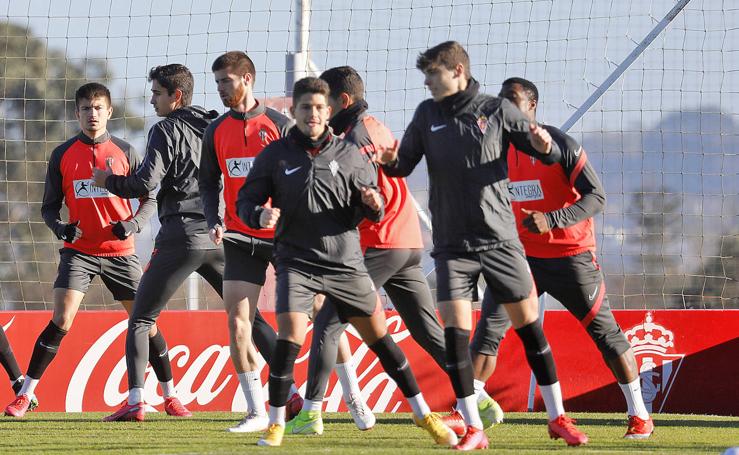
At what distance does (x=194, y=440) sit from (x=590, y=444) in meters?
2.29

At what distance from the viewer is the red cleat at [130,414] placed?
8930 millimetres

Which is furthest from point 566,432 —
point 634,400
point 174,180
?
point 174,180

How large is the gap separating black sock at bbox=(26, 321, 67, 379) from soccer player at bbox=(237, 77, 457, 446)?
284 cm

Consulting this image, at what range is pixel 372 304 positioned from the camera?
7004 mm

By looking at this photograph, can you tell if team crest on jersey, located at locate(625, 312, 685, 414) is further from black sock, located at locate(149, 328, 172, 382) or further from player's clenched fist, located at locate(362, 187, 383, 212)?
player's clenched fist, located at locate(362, 187, 383, 212)

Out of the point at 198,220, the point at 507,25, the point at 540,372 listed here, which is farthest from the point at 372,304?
the point at 507,25

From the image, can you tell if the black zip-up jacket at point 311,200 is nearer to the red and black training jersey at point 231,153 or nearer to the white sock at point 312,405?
the red and black training jersey at point 231,153

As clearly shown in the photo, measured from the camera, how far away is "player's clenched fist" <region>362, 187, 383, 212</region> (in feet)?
22.1

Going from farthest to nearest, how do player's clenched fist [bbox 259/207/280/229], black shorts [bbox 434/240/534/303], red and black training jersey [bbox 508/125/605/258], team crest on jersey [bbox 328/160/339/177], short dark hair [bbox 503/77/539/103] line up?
short dark hair [bbox 503/77/539/103] < red and black training jersey [bbox 508/125/605/258] < team crest on jersey [bbox 328/160/339/177] < black shorts [bbox 434/240/534/303] < player's clenched fist [bbox 259/207/280/229]

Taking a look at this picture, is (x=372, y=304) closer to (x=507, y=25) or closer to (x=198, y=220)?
(x=198, y=220)

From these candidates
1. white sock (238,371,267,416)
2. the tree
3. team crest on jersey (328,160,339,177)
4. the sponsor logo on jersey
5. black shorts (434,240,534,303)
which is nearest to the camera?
black shorts (434,240,534,303)

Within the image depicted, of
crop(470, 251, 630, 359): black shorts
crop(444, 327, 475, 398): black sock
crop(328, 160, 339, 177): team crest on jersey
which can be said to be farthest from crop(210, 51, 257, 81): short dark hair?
crop(444, 327, 475, 398): black sock

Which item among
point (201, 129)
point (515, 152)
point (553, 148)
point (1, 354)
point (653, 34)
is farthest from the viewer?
point (653, 34)

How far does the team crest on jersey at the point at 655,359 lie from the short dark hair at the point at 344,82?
13.0 ft
